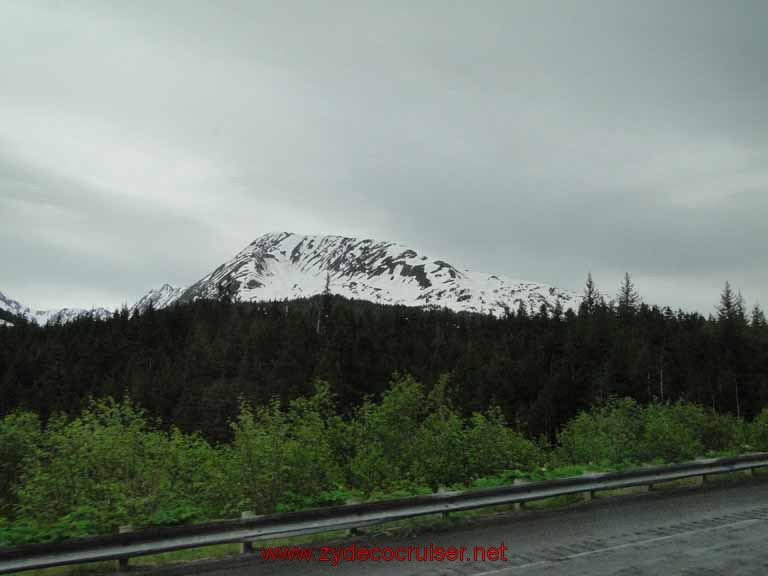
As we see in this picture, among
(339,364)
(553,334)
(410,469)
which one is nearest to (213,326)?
(339,364)

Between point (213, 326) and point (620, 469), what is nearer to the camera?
point (620, 469)

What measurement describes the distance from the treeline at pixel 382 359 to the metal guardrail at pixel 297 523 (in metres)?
33.2

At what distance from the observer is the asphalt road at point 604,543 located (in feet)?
28.4

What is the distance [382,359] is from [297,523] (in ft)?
279

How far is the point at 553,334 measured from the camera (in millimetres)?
85625

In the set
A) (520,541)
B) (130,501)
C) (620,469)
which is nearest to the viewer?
(520,541)

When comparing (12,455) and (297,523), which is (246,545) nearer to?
Answer: (297,523)

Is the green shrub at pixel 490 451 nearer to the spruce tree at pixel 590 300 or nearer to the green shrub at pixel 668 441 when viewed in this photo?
the green shrub at pixel 668 441

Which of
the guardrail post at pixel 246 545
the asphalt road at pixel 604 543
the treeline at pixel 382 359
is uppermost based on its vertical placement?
the treeline at pixel 382 359

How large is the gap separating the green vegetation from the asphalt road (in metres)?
1.61

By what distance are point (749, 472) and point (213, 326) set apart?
120669 mm

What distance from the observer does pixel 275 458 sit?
12805 millimetres

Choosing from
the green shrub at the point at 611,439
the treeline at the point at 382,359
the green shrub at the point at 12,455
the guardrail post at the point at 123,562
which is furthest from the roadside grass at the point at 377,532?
the treeline at the point at 382,359

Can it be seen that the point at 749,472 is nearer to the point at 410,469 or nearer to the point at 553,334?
the point at 410,469
